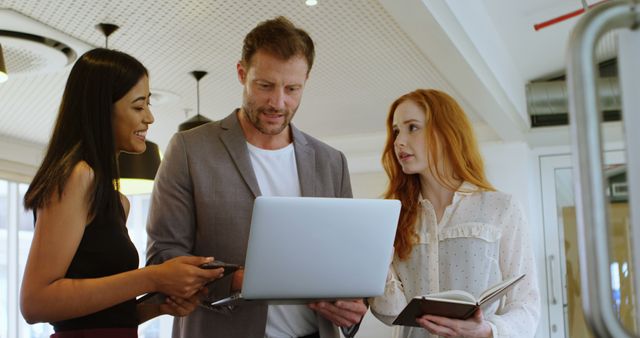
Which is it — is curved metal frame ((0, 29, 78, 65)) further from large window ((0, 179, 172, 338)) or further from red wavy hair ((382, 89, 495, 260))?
large window ((0, 179, 172, 338))

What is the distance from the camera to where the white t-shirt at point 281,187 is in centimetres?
184

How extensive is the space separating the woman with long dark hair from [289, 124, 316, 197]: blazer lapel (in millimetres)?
426

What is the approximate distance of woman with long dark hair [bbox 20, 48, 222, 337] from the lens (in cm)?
146

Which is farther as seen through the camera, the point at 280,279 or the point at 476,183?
the point at 476,183

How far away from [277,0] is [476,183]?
1684 mm

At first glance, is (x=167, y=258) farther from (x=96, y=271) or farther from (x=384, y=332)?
(x=384, y=332)

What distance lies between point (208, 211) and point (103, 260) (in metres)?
0.35

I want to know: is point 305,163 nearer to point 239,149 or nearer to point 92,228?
point 239,149

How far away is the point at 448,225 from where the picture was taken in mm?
2074

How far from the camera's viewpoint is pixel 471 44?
3.90 meters

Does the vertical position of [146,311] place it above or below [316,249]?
below

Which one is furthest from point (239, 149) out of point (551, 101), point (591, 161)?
point (551, 101)

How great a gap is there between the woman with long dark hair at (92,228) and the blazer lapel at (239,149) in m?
0.27

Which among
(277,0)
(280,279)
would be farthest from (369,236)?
(277,0)
